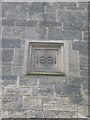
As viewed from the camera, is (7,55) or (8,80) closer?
(8,80)

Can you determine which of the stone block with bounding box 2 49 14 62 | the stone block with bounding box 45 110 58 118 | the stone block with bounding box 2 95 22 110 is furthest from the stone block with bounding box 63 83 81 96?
the stone block with bounding box 2 49 14 62

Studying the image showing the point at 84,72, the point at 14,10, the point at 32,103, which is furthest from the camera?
the point at 14,10

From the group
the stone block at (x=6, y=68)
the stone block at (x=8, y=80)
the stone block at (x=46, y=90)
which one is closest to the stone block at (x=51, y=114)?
the stone block at (x=46, y=90)

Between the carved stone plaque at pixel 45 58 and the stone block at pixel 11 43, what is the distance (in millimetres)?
191

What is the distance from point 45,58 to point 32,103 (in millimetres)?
790

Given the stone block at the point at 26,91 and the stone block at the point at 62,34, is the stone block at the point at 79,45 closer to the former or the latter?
the stone block at the point at 62,34

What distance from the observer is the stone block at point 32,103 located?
429cm

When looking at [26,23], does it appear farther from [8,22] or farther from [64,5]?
[64,5]

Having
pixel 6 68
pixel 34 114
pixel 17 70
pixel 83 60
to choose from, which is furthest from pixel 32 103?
pixel 83 60

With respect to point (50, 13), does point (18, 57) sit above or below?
below

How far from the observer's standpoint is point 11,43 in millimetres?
4973

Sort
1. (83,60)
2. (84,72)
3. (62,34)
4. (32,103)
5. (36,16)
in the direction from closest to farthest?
(32,103) → (84,72) → (83,60) → (62,34) → (36,16)

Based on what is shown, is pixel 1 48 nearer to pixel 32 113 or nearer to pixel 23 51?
pixel 23 51

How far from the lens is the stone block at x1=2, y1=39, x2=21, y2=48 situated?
495cm
